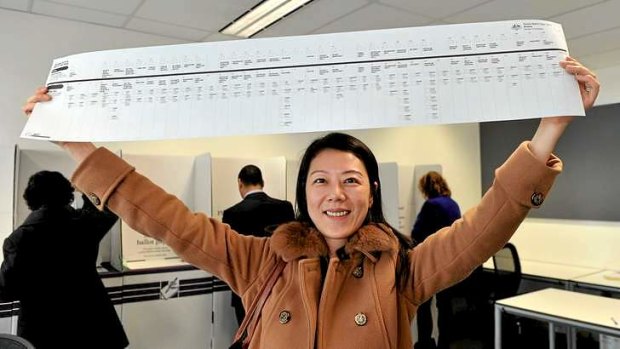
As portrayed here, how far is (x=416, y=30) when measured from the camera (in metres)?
1.03

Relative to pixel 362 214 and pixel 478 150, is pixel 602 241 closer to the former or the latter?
pixel 478 150

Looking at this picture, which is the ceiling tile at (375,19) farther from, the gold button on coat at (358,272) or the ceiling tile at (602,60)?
the gold button on coat at (358,272)

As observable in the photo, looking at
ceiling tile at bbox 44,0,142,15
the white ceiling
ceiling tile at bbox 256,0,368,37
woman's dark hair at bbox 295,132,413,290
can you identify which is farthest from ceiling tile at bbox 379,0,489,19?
woman's dark hair at bbox 295,132,413,290

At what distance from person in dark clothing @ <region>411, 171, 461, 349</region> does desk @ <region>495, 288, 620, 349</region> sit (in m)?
0.97

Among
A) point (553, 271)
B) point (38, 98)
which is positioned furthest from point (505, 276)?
point (38, 98)

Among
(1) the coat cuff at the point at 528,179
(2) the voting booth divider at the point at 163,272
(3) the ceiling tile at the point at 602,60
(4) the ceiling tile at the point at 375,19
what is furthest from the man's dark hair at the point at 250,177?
(3) the ceiling tile at the point at 602,60

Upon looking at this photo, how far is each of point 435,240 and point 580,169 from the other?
4839mm

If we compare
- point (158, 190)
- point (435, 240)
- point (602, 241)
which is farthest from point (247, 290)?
point (602, 241)

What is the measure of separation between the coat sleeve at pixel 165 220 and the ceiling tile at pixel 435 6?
8.31 feet

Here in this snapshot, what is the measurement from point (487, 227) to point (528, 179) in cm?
13

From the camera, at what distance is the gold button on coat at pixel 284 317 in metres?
1.00

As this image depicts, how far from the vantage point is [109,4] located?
3207mm

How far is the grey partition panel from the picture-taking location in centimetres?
478

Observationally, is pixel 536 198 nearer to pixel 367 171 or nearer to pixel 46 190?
pixel 367 171
